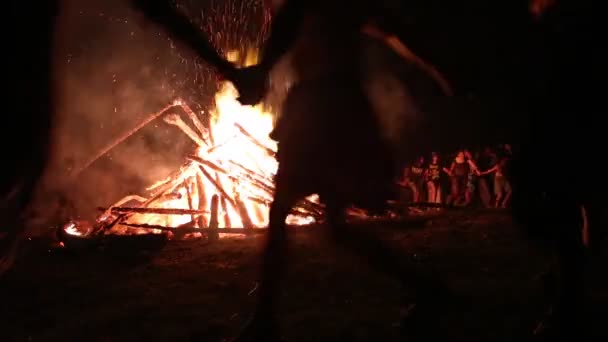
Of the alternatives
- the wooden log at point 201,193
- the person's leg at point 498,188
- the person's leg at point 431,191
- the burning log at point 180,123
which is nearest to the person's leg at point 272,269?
the wooden log at point 201,193

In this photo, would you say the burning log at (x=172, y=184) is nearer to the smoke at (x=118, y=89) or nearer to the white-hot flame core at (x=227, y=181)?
the white-hot flame core at (x=227, y=181)

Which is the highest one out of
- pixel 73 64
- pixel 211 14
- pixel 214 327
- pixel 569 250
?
pixel 211 14

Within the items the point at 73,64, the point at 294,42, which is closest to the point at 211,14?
the point at 73,64

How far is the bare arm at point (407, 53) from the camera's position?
8.81ft

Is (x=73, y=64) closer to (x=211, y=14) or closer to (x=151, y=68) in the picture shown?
(x=151, y=68)

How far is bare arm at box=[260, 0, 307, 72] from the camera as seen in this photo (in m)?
2.46

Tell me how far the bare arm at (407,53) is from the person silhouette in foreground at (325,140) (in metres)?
0.09

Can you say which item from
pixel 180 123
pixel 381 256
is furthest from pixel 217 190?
pixel 381 256

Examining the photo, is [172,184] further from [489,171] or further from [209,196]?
[489,171]

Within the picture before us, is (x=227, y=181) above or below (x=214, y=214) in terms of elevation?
above

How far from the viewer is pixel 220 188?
7.36m

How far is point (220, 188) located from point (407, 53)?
4995 millimetres

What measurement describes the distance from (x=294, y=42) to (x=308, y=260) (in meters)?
2.35

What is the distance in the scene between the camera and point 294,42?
8.41 ft
